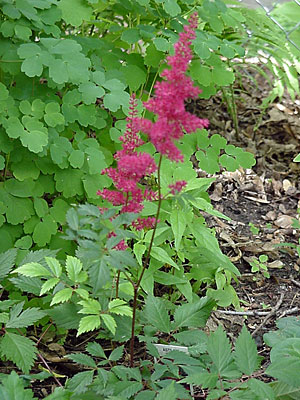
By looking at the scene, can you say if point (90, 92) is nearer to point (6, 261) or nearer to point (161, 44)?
point (161, 44)

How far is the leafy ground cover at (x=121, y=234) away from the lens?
1416 mm

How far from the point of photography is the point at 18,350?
5.38 feet

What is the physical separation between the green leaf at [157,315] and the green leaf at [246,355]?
25cm

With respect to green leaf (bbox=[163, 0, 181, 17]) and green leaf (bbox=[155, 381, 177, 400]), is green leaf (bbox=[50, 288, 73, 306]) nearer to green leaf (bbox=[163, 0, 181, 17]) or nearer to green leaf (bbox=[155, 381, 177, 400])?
green leaf (bbox=[155, 381, 177, 400])

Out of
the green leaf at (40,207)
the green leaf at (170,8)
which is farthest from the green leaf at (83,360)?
the green leaf at (170,8)

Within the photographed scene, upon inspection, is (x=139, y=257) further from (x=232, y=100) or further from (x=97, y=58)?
(x=232, y=100)

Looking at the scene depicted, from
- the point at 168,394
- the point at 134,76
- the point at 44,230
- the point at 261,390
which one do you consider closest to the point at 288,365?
the point at 261,390

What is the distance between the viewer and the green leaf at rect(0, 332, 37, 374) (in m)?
1.63

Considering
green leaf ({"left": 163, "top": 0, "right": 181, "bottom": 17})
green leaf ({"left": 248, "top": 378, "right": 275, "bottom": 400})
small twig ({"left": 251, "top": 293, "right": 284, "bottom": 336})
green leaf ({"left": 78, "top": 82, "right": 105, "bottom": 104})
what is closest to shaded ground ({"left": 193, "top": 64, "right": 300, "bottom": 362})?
small twig ({"left": 251, "top": 293, "right": 284, "bottom": 336})

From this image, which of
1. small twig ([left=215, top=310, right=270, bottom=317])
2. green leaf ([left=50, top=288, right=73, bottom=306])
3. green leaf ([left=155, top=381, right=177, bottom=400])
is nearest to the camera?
green leaf ([left=155, top=381, right=177, bottom=400])

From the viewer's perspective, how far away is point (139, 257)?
1879 millimetres

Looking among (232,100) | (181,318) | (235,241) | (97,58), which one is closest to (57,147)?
(97,58)

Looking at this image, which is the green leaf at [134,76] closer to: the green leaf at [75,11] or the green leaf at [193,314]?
the green leaf at [75,11]

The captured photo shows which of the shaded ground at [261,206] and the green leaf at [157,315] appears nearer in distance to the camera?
the green leaf at [157,315]
